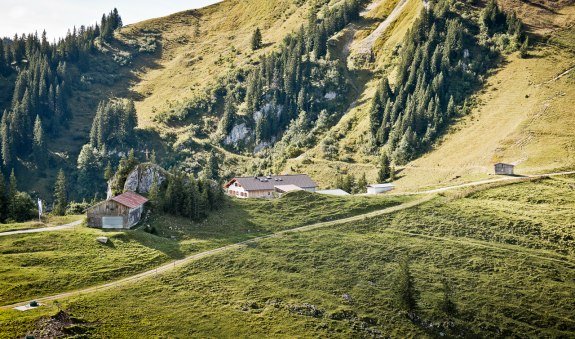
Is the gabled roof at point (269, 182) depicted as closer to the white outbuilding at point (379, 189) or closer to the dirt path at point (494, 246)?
the white outbuilding at point (379, 189)

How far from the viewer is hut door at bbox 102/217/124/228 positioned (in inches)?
3398

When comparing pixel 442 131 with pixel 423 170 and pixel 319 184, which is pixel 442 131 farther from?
pixel 319 184

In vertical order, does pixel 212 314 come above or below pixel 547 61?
below

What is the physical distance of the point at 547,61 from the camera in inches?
6727

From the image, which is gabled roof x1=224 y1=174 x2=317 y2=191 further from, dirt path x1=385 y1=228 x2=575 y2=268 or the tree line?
dirt path x1=385 y1=228 x2=575 y2=268

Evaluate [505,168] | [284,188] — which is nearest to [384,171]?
[284,188]

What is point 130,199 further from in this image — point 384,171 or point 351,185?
point 384,171

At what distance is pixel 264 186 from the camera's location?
130500 millimetres

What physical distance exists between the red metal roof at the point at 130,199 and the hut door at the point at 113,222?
107 inches

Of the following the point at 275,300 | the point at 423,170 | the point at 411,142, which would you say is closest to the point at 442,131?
the point at 411,142

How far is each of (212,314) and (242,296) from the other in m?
6.45

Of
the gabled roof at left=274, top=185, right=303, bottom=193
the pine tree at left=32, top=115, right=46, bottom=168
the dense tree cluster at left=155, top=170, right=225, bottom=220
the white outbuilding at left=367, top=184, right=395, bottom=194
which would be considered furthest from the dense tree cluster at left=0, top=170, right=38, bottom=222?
the pine tree at left=32, top=115, right=46, bottom=168

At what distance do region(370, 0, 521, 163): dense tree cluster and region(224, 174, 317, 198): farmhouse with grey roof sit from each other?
38.6m

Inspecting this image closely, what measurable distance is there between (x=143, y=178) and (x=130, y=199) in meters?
9.45
